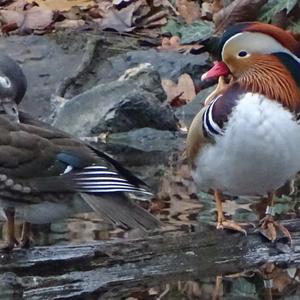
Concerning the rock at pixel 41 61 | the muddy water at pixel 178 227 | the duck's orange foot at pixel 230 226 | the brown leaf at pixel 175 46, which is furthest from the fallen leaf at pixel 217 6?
the duck's orange foot at pixel 230 226

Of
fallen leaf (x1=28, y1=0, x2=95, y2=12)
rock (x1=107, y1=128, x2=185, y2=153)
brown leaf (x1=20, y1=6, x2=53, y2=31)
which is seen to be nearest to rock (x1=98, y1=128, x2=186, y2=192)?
rock (x1=107, y1=128, x2=185, y2=153)

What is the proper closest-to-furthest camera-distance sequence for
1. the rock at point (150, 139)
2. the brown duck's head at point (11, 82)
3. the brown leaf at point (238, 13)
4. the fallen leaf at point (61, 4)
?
1. the brown duck's head at point (11, 82)
2. the rock at point (150, 139)
3. the brown leaf at point (238, 13)
4. the fallen leaf at point (61, 4)

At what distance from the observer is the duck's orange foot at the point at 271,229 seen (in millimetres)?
4758

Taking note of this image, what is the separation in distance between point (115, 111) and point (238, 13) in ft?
6.19

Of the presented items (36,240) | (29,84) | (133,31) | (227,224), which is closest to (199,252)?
(227,224)

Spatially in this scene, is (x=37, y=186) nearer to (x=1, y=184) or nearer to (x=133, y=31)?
(x=1, y=184)

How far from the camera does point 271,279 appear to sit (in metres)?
4.66

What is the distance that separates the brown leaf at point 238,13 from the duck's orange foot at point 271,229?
464 centimetres

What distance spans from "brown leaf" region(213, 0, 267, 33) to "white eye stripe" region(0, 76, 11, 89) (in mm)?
3582

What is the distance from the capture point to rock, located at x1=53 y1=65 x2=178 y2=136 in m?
7.95

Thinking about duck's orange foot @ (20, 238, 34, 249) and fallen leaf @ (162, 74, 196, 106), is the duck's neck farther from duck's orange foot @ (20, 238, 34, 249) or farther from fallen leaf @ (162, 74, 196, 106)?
fallen leaf @ (162, 74, 196, 106)

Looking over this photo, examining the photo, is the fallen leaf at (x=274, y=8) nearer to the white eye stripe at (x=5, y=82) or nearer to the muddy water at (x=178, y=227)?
the muddy water at (x=178, y=227)

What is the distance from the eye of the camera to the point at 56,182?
15.0ft

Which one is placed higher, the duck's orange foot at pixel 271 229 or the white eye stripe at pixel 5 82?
the white eye stripe at pixel 5 82
